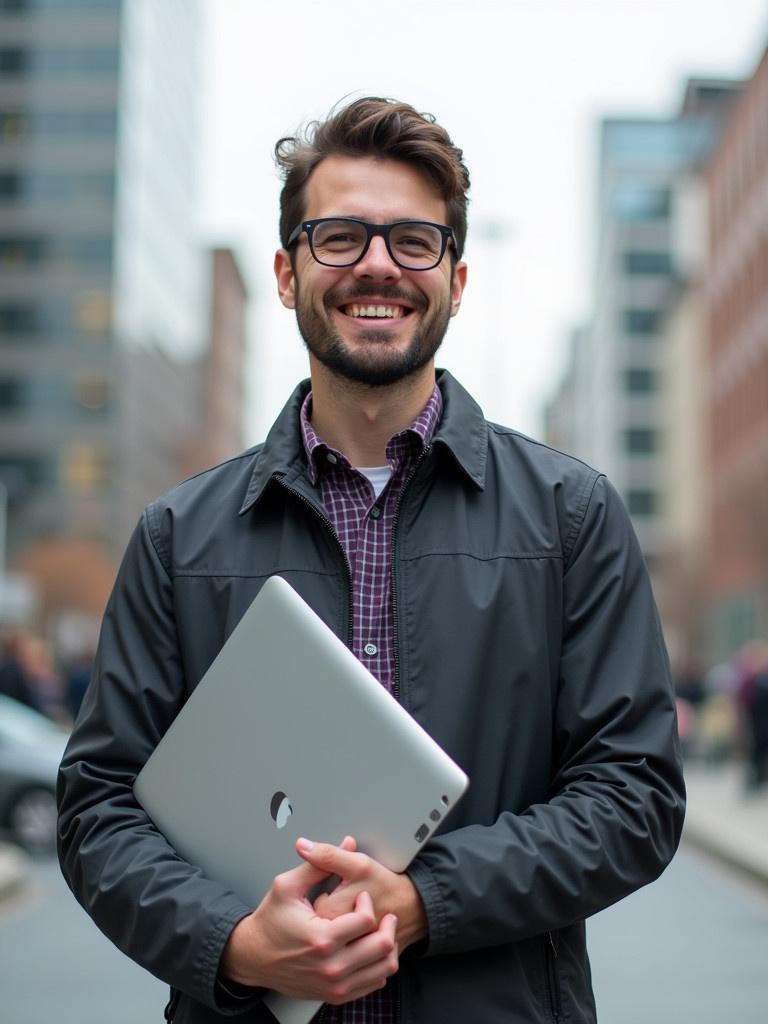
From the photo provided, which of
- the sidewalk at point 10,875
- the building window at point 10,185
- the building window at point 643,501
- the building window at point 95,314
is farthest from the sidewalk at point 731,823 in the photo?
the building window at point 10,185

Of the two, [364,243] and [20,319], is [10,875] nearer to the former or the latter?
[364,243]

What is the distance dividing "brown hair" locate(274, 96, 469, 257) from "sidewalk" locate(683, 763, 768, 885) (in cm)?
805

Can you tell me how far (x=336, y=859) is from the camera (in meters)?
2.25

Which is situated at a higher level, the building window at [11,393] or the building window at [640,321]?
the building window at [640,321]

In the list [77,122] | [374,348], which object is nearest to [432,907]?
[374,348]

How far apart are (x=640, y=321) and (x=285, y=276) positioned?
97.5 metres

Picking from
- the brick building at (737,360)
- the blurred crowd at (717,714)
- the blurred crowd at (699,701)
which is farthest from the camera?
the brick building at (737,360)

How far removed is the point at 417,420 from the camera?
9.12 feet

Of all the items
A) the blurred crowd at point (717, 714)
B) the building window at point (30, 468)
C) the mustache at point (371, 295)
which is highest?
the mustache at point (371, 295)

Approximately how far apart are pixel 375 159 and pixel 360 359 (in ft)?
1.11

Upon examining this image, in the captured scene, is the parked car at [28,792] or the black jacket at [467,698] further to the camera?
the parked car at [28,792]

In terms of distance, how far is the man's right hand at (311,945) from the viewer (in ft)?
7.27

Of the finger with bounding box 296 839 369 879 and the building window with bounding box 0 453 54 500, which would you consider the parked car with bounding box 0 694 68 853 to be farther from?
the building window with bounding box 0 453 54 500

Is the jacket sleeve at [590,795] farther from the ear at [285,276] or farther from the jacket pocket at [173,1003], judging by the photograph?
the ear at [285,276]
